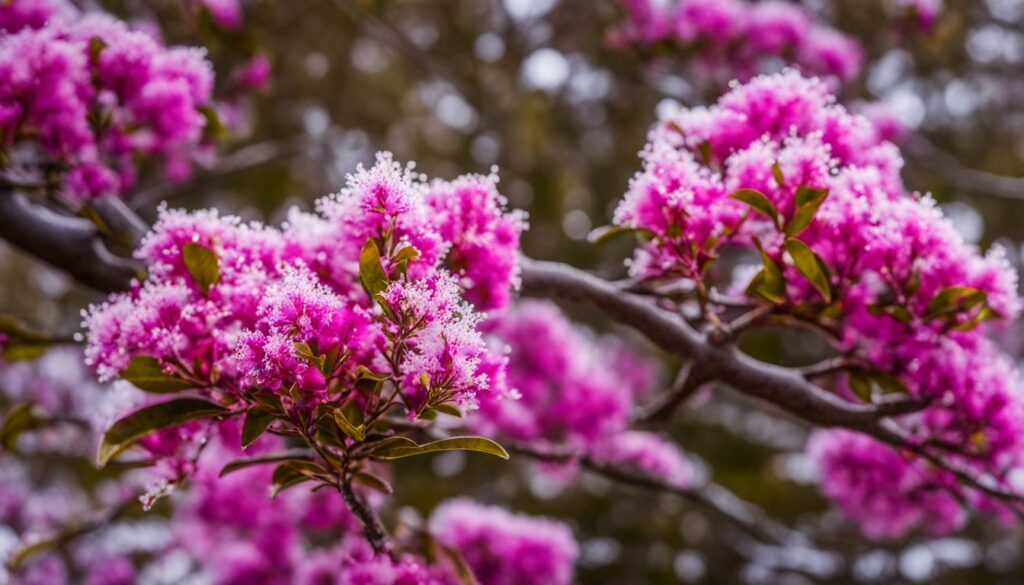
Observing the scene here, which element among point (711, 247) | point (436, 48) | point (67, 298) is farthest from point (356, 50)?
point (711, 247)

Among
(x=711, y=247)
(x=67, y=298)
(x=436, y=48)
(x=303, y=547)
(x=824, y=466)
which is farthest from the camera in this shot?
(x=67, y=298)

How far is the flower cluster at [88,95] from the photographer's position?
7.52ft

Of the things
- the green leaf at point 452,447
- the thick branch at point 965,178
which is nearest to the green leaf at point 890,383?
the green leaf at point 452,447

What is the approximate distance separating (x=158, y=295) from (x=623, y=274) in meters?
3.05

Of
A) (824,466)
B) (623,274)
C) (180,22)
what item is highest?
(180,22)

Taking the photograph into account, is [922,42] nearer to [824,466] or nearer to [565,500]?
[824,466]

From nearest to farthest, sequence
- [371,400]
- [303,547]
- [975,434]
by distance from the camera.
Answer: [371,400], [975,434], [303,547]

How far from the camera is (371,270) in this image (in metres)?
1.55

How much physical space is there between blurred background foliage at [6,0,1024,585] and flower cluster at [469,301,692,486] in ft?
2.76

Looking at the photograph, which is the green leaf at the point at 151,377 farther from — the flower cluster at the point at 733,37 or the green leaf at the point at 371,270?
the flower cluster at the point at 733,37

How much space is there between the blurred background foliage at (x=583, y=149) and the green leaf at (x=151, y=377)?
2.99m

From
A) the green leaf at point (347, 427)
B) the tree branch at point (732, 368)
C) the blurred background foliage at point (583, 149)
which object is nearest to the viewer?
the green leaf at point (347, 427)

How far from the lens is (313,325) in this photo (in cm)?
154

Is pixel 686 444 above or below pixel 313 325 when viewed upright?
above
